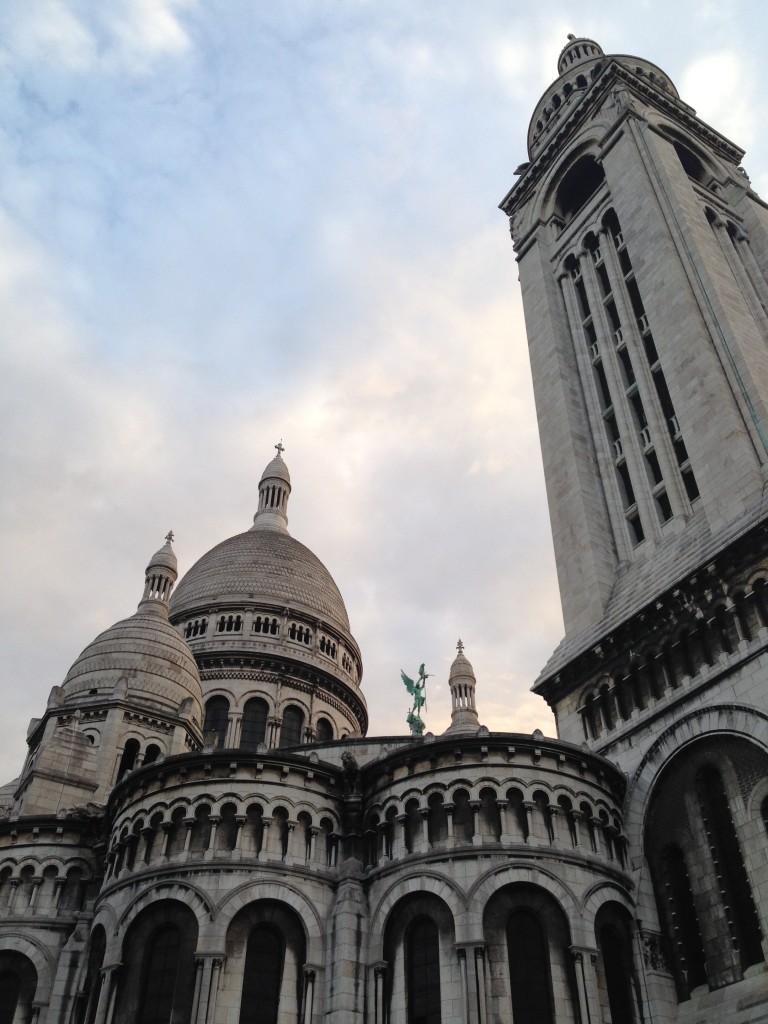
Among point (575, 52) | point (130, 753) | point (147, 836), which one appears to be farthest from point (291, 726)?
point (575, 52)

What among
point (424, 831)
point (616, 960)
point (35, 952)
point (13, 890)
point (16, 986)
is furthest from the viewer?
point (13, 890)

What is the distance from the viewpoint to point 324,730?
2250 inches

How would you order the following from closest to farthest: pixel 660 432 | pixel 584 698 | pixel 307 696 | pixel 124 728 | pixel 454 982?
pixel 454 982, pixel 584 698, pixel 660 432, pixel 124 728, pixel 307 696

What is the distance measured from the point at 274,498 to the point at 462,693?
23.3m

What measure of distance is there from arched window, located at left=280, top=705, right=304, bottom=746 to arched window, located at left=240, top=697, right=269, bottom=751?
49.2 inches

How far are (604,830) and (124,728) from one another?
2169 cm

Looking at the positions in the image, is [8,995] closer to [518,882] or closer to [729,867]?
[518,882]

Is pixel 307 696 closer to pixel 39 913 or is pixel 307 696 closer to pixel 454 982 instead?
pixel 39 913

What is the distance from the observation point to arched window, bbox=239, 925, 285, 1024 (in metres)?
23.8

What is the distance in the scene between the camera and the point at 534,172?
5297 centimetres

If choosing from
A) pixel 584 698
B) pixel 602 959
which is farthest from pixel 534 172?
pixel 602 959

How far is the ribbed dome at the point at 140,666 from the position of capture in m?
41.8

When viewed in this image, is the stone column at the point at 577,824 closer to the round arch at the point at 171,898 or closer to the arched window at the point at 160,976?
the round arch at the point at 171,898

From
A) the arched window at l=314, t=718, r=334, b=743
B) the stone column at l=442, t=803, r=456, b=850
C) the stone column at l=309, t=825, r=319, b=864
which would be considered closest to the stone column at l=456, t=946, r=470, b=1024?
the stone column at l=442, t=803, r=456, b=850
